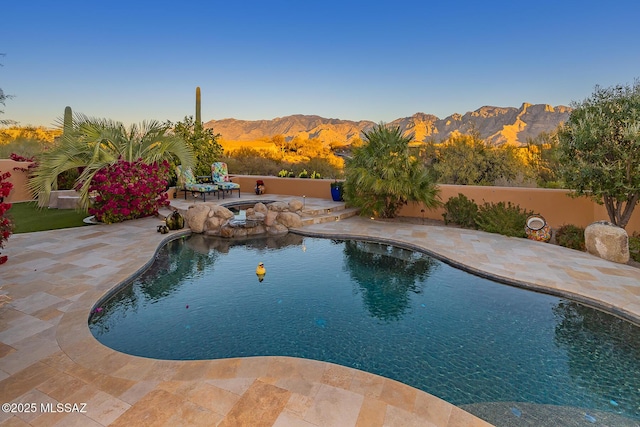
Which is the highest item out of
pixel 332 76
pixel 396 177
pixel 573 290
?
pixel 332 76

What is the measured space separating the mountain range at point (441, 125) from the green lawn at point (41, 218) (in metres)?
31.3

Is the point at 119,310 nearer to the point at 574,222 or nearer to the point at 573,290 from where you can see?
the point at 573,290

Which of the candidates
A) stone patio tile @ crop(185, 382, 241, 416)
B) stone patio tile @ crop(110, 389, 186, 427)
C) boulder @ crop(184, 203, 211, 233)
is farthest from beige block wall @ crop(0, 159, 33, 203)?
stone patio tile @ crop(185, 382, 241, 416)

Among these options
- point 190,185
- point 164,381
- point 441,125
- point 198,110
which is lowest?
point 164,381

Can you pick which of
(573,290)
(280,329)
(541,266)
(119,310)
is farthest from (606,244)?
(119,310)

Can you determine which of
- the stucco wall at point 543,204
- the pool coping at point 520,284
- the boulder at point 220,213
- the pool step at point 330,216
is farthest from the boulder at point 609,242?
the boulder at point 220,213

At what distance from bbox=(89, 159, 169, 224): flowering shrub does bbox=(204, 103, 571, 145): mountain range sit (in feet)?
101

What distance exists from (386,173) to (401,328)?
5.82m

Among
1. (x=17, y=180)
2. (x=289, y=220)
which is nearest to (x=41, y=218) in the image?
(x=17, y=180)

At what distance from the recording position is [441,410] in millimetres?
2328

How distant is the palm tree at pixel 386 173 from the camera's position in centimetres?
903

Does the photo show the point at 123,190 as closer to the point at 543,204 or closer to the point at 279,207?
the point at 279,207

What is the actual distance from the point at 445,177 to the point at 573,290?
1359 centimetres

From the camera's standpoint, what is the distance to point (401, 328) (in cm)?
388
